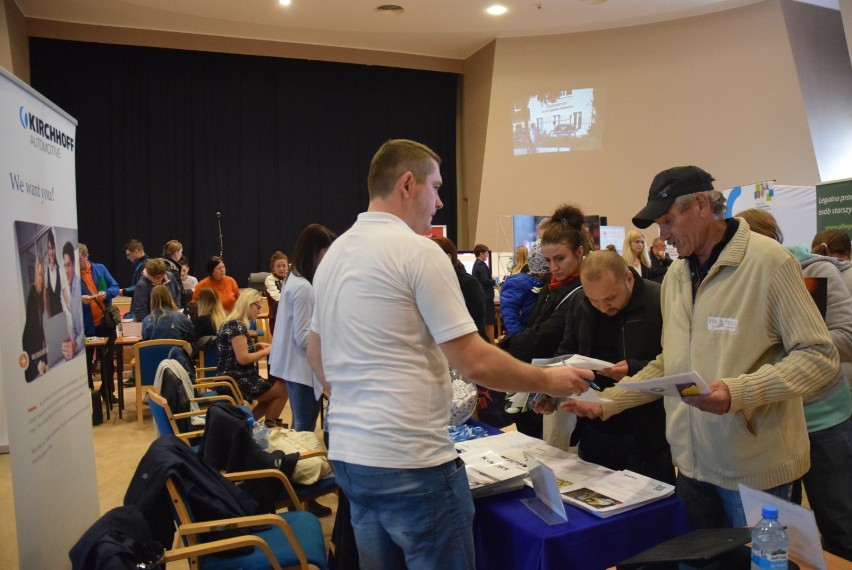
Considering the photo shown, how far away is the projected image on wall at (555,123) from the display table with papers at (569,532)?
28.8 feet

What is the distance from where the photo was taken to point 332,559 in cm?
236

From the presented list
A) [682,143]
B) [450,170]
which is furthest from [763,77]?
[450,170]

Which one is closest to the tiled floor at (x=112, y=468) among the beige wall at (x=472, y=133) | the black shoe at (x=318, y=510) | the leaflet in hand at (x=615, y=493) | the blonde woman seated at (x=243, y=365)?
the black shoe at (x=318, y=510)

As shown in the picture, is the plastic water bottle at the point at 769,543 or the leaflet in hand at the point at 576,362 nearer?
the plastic water bottle at the point at 769,543

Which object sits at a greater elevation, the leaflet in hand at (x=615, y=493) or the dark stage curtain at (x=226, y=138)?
the dark stage curtain at (x=226, y=138)

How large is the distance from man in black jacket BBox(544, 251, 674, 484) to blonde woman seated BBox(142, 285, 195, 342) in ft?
13.3

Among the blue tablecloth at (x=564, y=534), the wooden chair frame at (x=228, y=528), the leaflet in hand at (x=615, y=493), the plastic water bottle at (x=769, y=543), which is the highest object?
the plastic water bottle at (x=769, y=543)

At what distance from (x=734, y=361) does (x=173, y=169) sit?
9947mm

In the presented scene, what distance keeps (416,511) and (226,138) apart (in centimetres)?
998

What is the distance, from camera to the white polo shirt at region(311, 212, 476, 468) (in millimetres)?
1363

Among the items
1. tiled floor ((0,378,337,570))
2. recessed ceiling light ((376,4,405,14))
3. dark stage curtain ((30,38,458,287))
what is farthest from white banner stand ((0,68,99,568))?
dark stage curtain ((30,38,458,287))

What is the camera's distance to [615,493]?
1708 millimetres

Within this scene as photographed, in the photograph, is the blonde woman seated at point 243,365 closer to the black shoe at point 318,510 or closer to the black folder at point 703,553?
the black shoe at point 318,510

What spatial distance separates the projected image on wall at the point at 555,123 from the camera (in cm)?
989
